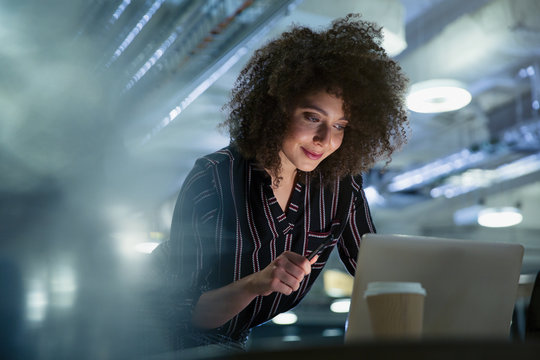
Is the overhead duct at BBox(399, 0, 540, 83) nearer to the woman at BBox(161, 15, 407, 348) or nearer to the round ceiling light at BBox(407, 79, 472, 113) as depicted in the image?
the round ceiling light at BBox(407, 79, 472, 113)

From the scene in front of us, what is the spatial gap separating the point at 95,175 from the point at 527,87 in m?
4.07

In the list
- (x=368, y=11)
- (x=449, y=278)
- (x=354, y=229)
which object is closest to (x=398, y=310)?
(x=449, y=278)

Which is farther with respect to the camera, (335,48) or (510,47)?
(510,47)

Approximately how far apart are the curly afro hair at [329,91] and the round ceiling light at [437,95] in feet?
8.09

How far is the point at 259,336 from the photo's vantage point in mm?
8883

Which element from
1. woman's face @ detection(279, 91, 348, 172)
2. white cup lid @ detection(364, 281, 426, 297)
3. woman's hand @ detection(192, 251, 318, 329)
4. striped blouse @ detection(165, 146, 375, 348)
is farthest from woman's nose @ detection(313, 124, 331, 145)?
white cup lid @ detection(364, 281, 426, 297)

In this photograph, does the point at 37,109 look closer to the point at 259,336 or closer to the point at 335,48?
the point at 335,48

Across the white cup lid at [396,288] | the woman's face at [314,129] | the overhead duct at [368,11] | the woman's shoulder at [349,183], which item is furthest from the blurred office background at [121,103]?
the white cup lid at [396,288]

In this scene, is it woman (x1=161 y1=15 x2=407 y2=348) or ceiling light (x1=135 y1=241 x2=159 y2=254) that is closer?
woman (x1=161 y1=15 x2=407 y2=348)

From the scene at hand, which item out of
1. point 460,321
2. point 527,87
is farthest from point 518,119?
point 460,321

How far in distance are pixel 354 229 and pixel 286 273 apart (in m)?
0.52

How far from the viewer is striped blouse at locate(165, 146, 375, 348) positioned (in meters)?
1.30

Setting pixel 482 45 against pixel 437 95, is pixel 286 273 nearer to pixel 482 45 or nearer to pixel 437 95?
pixel 437 95

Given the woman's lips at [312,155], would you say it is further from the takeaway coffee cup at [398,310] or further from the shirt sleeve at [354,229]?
the takeaway coffee cup at [398,310]
